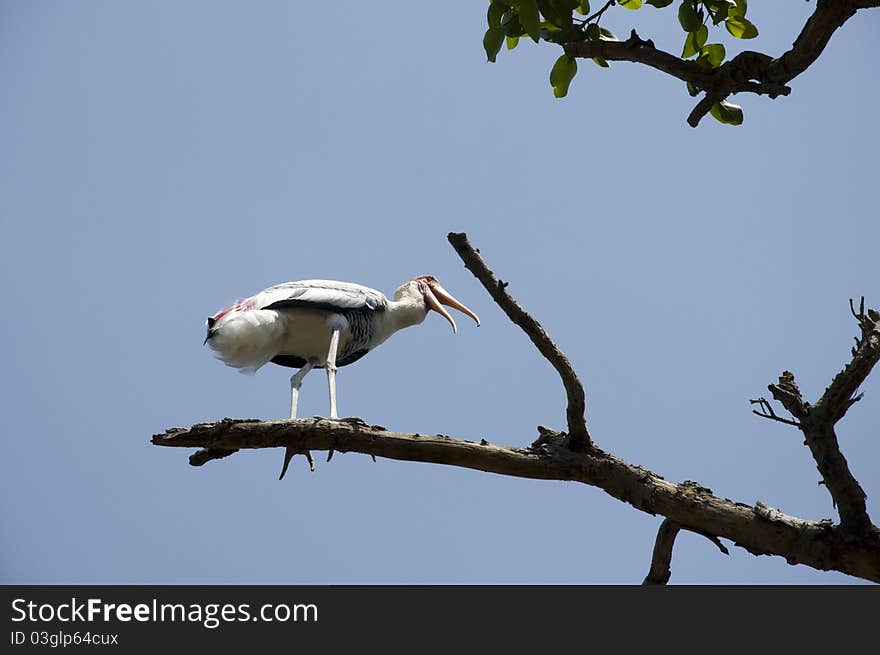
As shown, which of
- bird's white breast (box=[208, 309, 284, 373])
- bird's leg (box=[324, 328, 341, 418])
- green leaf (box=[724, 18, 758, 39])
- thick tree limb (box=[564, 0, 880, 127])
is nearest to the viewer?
thick tree limb (box=[564, 0, 880, 127])

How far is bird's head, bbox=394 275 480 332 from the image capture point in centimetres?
952

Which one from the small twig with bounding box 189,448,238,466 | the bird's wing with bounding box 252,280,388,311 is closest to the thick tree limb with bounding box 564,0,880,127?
the small twig with bounding box 189,448,238,466

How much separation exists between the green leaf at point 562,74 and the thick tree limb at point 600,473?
6.09 feet

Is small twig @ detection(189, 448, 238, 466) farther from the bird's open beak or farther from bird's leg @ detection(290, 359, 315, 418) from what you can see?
the bird's open beak

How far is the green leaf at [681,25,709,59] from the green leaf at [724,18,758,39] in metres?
0.11

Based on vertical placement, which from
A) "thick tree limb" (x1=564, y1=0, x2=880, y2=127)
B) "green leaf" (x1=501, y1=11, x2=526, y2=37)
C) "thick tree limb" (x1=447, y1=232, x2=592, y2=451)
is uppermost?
"green leaf" (x1=501, y1=11, x2=526, y2=37)

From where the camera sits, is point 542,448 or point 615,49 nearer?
point 615,49

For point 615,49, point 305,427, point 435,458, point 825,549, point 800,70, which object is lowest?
point 825,549

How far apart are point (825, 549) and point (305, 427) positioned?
279cm

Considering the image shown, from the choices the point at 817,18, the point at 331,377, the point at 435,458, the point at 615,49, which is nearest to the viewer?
the point at 817,18

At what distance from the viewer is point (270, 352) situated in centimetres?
826

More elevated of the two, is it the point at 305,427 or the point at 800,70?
the point at 800,70
